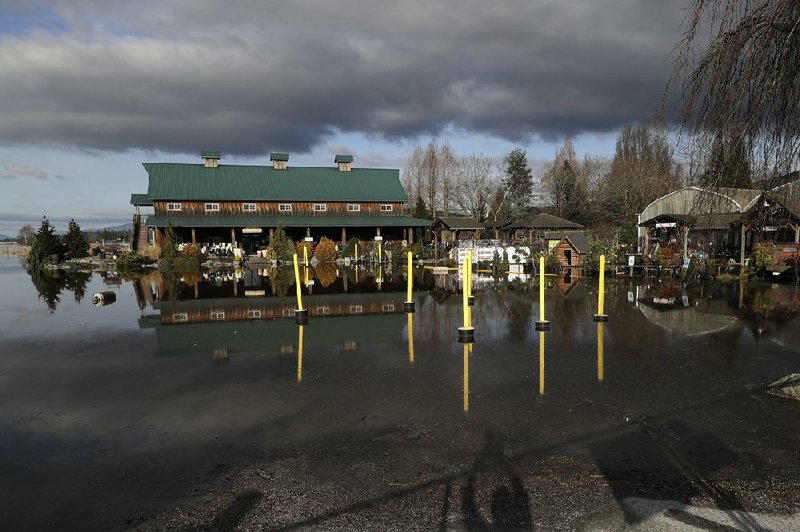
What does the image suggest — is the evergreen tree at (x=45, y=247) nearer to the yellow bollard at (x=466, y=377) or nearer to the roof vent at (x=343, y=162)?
the roof vent at (x=343, y=162)

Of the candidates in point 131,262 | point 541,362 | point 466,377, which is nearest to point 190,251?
point 131,262

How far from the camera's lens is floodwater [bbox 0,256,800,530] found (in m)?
4.42

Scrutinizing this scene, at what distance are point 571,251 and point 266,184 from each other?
29.0 meters

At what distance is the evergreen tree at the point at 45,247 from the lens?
4303cm

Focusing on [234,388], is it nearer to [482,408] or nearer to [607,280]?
[482,408]

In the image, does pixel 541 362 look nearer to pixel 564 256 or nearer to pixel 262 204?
pixel 564 256

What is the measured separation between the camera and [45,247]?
4391cm

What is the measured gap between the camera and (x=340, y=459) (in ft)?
17.6

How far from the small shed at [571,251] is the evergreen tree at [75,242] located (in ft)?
137

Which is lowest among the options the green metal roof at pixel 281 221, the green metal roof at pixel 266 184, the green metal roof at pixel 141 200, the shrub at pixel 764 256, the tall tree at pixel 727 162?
the shrub at pixel 764 256

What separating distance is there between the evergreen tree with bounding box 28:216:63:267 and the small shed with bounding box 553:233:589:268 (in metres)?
39.9

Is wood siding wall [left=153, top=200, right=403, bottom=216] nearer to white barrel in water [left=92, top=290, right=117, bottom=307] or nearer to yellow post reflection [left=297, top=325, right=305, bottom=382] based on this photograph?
white barrel in water [left=92, top=290, right=117, bottom=307]

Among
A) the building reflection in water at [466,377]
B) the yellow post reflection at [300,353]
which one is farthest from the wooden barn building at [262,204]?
the building reflection in water at [466,377]

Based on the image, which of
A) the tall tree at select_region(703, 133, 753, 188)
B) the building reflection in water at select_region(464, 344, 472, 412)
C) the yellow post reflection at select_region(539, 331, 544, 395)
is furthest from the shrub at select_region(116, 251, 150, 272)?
the tall tree at select_region(703, 133, 753, 188)
